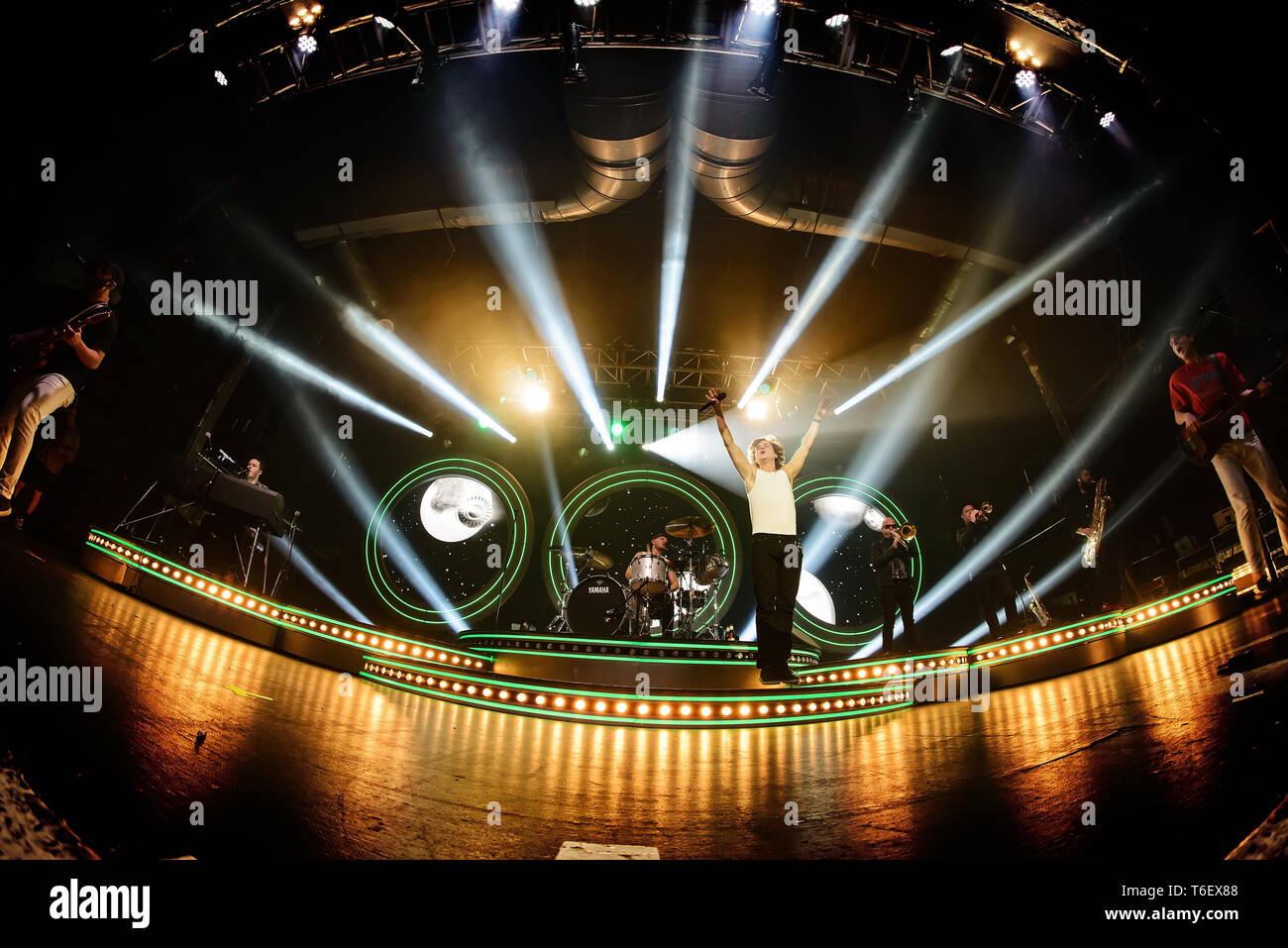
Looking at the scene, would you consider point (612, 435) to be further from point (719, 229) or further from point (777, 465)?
point (777, 465)

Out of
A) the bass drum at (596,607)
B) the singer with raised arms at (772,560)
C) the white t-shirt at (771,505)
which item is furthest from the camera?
the bass drum at (596,607)

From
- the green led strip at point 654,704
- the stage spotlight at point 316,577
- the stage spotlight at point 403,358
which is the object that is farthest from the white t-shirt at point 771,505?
the stage spotlight at point 403,358

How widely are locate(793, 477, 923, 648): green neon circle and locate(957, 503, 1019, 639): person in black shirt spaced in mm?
2984

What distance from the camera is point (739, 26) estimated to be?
22.7 ft

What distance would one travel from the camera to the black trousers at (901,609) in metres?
6.65

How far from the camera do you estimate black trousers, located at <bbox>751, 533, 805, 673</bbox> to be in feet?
13.6

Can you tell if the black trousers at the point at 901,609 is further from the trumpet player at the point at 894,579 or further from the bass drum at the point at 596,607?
the bass drum at the point at 596,607

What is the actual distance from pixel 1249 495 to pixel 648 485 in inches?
342

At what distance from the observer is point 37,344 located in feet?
14.5

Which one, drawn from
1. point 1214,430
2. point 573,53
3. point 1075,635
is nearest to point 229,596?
point 573,53

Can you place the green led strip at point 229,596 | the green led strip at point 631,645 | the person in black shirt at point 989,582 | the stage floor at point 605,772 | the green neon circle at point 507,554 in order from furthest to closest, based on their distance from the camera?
the green neon circle at point 507,554 → the person in black shirt at point 989,582 → the green led strip at point 631,645 → the green led strip at point 229,596 → the stage floor at point 605,772

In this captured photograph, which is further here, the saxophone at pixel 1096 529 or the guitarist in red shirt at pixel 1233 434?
the saxophone at pixel 1096 529

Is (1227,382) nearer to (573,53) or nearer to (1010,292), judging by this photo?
(1010,292)
